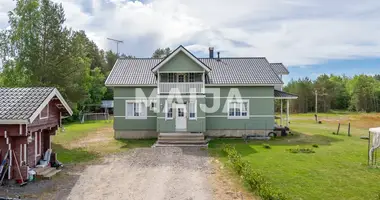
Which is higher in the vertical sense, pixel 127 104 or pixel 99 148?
pixel 127 104

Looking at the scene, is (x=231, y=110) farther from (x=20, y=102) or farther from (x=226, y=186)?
(x=20, y=102)

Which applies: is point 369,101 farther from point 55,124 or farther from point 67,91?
point 55,124

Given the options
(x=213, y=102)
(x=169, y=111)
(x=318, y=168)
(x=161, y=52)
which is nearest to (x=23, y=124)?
(x=318, y=168)

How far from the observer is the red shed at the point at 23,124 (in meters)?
11.6

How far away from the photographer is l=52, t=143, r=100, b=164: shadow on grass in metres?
16.5

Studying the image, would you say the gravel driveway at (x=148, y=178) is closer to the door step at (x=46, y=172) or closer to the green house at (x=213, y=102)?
the door step at (x=46, y=172)

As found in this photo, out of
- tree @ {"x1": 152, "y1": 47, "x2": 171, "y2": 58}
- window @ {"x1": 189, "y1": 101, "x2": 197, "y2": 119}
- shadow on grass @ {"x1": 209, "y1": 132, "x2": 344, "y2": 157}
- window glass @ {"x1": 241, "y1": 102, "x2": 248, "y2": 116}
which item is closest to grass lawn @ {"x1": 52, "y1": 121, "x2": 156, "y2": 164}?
window @ {"x1": 189, "y1": 101, "x2": 197, "y2": 119}

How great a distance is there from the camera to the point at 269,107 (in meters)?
24.7

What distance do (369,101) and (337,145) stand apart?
55.1 m

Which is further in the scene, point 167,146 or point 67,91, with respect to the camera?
point 67,91

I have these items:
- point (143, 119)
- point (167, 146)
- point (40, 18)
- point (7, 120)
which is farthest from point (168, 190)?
point (40, 18)

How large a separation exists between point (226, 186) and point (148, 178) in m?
3.10

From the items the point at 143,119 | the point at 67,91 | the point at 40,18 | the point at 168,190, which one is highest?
the point at 40,18

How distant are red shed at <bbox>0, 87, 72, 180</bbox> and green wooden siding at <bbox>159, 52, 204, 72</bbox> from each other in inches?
387
